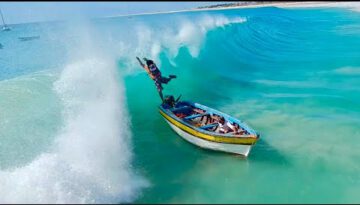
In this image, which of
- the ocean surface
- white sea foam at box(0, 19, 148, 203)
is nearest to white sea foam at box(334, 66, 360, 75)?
the ocean surface

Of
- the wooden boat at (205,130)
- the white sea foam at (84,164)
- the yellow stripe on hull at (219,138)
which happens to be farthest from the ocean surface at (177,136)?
the yellow stripe on hull at (219,138)

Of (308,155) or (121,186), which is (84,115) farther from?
(308,155)

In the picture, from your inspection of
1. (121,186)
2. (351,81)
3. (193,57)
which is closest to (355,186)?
(121,186)

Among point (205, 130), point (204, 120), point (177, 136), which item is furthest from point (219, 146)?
point (177, 136)

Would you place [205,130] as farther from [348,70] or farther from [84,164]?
[348,70]

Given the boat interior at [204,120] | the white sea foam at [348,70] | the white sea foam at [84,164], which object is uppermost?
the white sea foam at [348,70]

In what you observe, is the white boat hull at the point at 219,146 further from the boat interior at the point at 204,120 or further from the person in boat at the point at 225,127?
the person in boat at the point at 225,127
